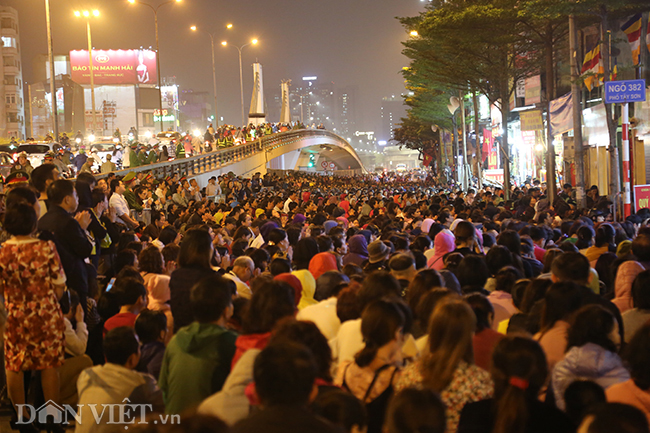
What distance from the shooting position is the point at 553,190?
20.7 metres

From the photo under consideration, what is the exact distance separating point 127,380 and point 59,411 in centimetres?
175

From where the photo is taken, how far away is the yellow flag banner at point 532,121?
2920 cm

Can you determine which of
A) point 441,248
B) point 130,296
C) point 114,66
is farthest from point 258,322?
point 114,66

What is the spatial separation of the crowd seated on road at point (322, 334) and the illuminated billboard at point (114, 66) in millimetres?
94066

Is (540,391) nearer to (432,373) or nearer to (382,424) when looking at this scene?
(432,373)

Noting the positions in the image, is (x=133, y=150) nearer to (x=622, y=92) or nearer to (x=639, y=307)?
(x=622, y=92)

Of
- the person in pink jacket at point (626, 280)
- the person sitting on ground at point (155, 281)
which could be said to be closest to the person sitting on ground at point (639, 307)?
the person in pink jacket at point (626, 280)

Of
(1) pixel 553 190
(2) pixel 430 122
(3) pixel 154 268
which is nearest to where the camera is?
(3) pixel 154 268

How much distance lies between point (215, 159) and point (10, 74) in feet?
200

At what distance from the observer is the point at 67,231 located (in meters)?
6.05

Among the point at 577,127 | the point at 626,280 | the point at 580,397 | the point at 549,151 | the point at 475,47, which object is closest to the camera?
the point at 580,397

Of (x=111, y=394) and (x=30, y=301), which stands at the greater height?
(x=30, y=301)

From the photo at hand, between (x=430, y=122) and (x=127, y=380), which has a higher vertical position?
(x=430, y=122)

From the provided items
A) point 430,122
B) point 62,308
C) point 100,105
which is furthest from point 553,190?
point 100,105
